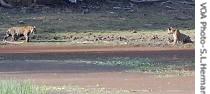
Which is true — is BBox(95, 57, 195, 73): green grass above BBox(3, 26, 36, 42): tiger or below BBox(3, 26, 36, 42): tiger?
below

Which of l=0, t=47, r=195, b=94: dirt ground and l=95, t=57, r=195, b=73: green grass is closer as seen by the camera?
l=0, t=47, r=195, b=94: dirt ground

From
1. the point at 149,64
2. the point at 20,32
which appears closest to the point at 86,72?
the point at 149,64

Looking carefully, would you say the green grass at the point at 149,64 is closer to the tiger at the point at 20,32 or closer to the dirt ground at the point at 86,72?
the dirt ground at the point at 86,72

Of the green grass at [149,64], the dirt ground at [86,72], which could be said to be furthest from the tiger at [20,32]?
the green grass at [149,64]

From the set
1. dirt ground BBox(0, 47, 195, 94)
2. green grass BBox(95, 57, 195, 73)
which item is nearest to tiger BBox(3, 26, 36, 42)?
dirt ground BBox(0, 47, 195, 94)

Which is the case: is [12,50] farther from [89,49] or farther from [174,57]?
[174,57]

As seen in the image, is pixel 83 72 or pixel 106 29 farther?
pixel 106 29

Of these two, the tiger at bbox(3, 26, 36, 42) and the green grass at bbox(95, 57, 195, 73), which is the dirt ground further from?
the tiger at bbox(3, 26, 36, 42)

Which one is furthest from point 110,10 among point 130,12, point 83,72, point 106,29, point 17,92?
point 17,92
